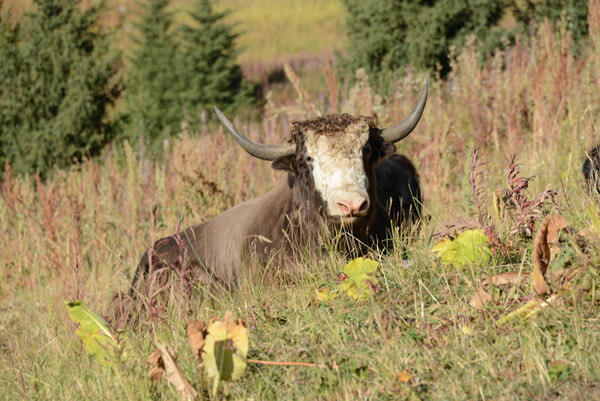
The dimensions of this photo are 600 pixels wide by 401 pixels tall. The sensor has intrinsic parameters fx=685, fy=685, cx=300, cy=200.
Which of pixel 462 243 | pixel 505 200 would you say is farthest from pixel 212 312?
pixel 505 200

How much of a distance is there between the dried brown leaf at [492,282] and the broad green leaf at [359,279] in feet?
→ 1.57

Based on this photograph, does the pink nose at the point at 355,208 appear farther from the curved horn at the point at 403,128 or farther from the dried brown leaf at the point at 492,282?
the dried brown leaf at the point at 492,282

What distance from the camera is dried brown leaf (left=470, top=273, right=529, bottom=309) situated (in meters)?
2.95

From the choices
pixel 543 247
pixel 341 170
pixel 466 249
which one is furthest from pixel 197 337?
pixel 341 170

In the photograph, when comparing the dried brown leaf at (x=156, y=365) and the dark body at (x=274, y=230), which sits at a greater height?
the dried brown leaf at (x=156, y=365)

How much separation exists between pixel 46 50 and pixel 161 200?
24.2 ft

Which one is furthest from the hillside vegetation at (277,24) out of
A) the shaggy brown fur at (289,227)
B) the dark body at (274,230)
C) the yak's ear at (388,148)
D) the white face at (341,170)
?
the white face at (341,170)

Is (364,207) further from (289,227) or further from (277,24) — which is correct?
(277,24)

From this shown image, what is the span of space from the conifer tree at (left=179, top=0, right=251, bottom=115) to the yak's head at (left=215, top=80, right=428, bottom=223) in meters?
17.3

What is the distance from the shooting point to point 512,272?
320cm

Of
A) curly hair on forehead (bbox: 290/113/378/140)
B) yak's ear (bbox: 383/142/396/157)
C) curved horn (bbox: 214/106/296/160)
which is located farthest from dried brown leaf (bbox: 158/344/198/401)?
yak's ear (bbox: 383/142/396/157)

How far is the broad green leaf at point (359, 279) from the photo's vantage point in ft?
10.6

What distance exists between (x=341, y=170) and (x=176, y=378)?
2.30 meters

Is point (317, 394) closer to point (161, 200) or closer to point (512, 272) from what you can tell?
point (512, 272)
